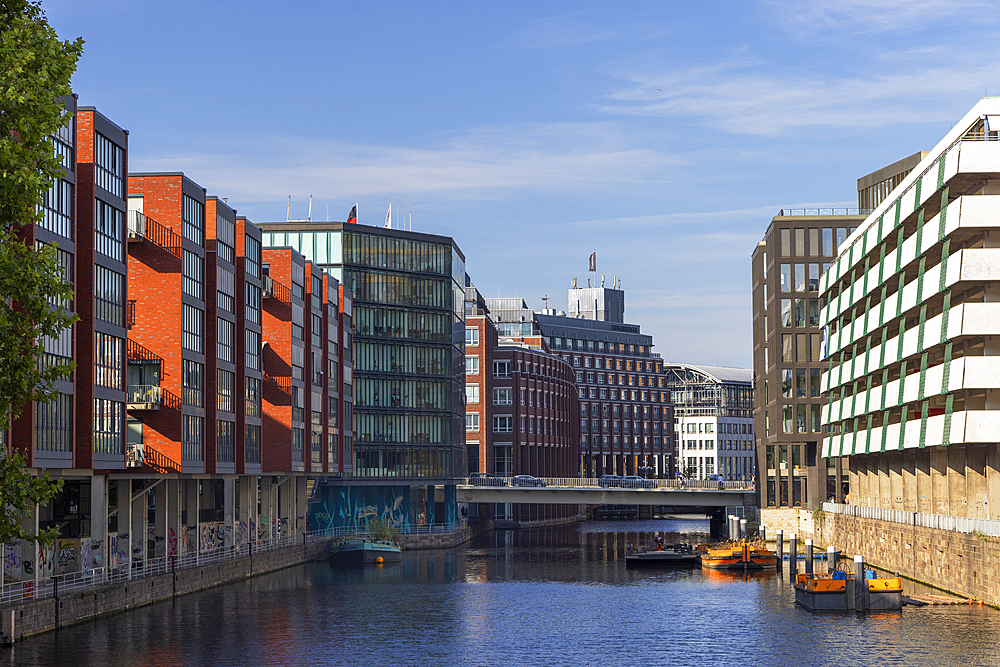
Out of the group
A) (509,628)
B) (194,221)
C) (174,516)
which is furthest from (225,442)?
(509,628)

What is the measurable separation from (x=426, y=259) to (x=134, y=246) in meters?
62.6

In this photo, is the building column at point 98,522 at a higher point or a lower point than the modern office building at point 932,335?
lower

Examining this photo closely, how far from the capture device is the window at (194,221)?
3445 inches

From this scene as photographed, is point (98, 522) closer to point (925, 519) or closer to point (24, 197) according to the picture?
point (24, 197)

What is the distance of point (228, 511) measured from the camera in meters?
105

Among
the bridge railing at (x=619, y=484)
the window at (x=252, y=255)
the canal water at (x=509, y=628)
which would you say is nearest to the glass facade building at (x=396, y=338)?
the bridge railing at (x=619, y=484)

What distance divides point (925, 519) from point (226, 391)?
4938cm

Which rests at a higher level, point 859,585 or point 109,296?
point 109,296

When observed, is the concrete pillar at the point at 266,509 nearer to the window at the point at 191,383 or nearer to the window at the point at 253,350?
the window at the point at 253,350

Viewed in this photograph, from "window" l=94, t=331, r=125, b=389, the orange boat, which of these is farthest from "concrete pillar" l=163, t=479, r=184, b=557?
the orange boat

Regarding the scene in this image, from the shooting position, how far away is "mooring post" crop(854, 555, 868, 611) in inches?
3044

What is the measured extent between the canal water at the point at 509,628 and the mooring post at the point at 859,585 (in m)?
2.04

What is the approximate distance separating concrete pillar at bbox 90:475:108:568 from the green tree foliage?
42.3 meters

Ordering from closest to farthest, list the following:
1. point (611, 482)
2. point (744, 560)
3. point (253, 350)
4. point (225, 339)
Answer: point (225, 339) → point (253, 350) → point (744, 560) → point (611, 482)
